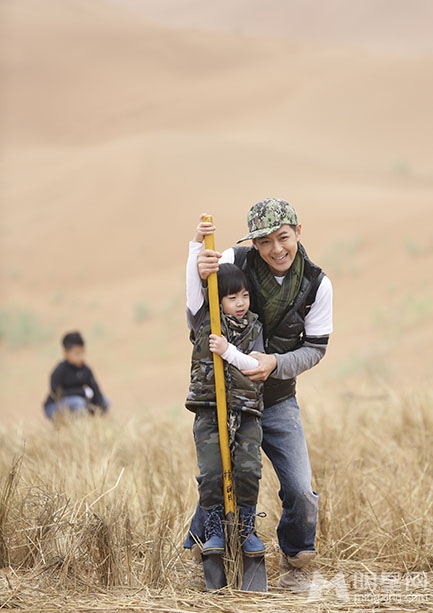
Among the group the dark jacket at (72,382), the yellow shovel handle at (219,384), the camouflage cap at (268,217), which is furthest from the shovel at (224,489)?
the dark jacket at (72,382)

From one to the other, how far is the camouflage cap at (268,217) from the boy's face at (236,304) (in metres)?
0.25

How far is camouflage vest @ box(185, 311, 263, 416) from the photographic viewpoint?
3797 millimetres

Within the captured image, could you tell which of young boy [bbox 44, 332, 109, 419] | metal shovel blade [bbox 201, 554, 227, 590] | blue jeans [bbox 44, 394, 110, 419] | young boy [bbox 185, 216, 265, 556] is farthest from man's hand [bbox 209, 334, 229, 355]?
young boy [bbox 44, 332, 109, 419]

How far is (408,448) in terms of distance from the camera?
668 centimetres

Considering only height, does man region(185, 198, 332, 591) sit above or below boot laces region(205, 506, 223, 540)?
above

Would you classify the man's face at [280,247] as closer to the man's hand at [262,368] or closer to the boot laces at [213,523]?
the man's hand at [262,368]

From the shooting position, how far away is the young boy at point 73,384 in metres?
8.23

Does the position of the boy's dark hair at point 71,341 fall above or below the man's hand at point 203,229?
above

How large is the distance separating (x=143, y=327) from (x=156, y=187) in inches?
453

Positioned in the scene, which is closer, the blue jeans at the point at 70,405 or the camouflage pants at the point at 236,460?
the camouflage pants at the point at 236,460

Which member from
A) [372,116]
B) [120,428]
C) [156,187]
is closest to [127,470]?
[120,428]

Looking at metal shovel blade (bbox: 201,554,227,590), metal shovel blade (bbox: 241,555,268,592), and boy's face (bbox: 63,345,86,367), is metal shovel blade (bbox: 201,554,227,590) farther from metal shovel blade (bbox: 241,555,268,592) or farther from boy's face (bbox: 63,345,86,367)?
boy's face (bbox: 63,345,86,367)

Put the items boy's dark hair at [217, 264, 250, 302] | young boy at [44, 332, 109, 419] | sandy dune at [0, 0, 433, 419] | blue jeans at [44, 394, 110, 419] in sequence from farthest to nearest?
sandy dune at [0, 0, 433, 419] < young boy at [44, 332, 109, 419] < blue jeans at [44, 394, 110, 419] < boy's dark hair at [217, 264, 250, 302]

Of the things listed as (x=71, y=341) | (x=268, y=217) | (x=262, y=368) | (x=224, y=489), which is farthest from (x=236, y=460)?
(x=71, y=341)
